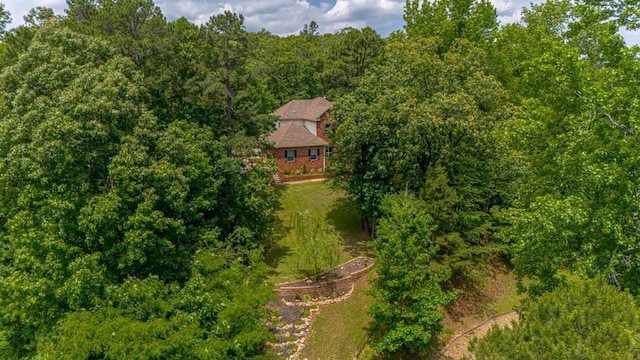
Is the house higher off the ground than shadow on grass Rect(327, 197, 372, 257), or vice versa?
the house

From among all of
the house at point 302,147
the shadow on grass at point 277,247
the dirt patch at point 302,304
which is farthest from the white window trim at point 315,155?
the dirt patch at point 302,304

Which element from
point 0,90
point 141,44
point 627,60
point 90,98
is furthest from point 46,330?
point 627,60

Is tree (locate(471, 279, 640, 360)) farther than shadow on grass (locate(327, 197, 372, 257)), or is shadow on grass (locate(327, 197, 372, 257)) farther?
shadow on grass (locate(327, 197, 372, 257))

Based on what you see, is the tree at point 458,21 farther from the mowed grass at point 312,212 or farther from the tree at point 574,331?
the tree at point 574,331

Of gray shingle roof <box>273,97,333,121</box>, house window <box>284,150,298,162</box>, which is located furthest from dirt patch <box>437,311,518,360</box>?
gray shingle roof <box>273,97,333,121</box>

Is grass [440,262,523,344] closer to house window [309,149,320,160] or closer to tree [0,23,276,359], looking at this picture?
tree [0,23,276,359]

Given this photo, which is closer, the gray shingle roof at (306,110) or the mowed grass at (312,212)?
the mowed grass at (312,212)

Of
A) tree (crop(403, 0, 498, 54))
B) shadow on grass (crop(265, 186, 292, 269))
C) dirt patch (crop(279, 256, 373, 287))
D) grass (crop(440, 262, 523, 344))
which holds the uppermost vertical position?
tree (crop(403, 0, 498, 54))
